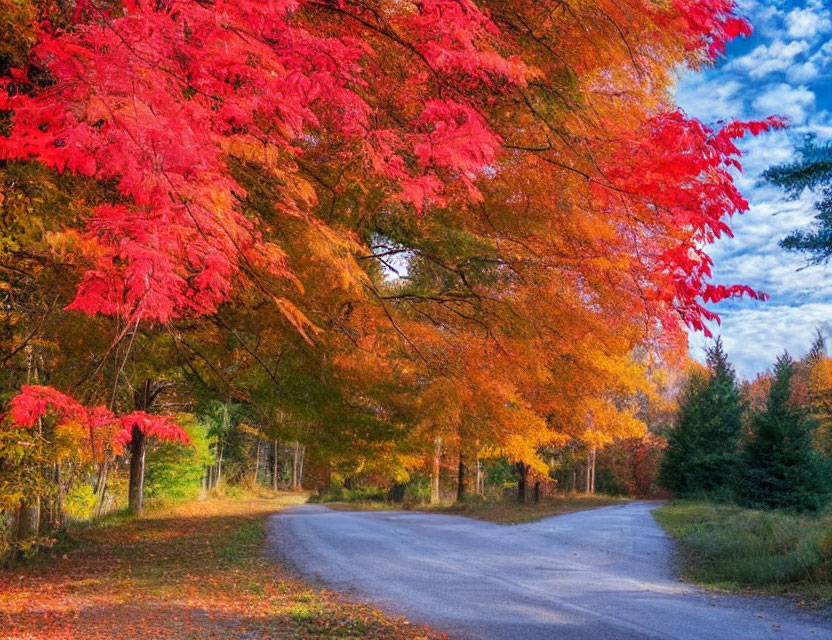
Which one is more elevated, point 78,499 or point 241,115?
point 241,115

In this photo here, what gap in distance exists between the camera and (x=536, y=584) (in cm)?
1009

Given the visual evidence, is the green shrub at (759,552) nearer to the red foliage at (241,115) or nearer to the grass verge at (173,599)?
the grass verge at (173,599)

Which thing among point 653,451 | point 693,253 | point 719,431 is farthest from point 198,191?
point 653,451

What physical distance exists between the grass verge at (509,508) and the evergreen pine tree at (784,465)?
259 inches

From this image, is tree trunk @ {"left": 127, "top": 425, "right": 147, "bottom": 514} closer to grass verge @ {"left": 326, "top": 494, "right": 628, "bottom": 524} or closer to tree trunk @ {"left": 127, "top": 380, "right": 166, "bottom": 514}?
tree trunk @ {"left": 127, "top": 380, "right": 166, "bottom": 514}

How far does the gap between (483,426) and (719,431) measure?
27.0 metres

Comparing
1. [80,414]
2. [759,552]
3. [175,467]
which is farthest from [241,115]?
[175,467]

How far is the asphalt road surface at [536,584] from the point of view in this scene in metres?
7.36

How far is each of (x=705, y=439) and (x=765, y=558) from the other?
24.6 metres

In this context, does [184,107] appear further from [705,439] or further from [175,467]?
[705,439]

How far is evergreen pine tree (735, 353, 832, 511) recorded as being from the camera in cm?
2583

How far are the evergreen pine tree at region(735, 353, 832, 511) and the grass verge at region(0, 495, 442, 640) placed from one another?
20091mm

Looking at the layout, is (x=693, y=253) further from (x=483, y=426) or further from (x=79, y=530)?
(x=79, y=530)

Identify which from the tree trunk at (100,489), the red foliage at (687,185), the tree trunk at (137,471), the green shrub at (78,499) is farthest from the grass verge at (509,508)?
the red foliage at (687,185)
